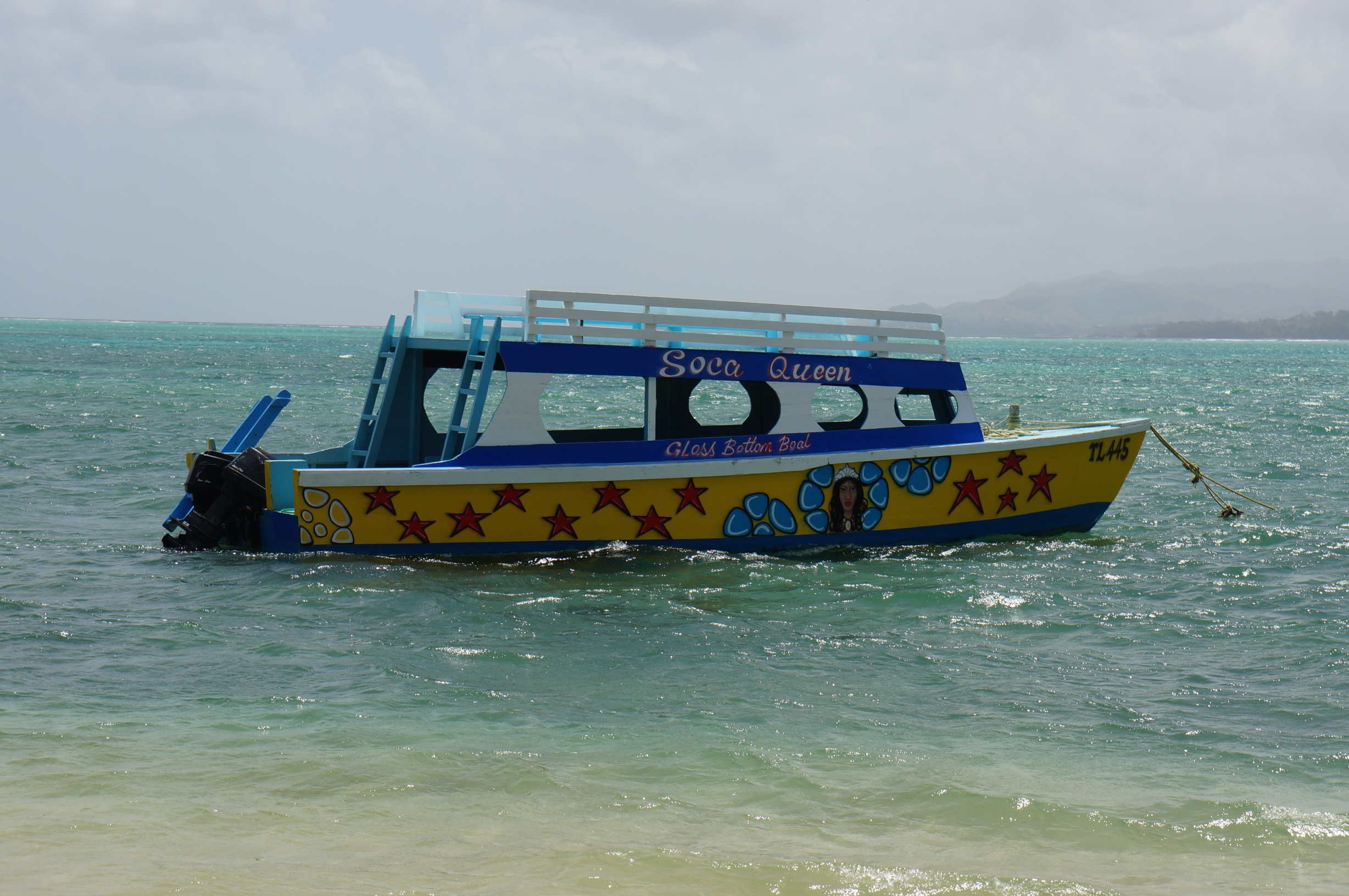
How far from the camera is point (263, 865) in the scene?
515 centimetres

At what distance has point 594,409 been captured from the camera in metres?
36.5

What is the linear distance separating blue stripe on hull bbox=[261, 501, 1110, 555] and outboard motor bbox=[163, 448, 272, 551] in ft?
0.59

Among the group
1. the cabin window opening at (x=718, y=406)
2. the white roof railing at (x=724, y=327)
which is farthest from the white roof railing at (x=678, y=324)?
the cabin window opening at (x=718, y=406)

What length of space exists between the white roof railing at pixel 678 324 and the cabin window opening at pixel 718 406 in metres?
13.4

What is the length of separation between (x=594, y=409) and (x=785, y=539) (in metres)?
25.1

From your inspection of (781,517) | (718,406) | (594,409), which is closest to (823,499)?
(781,517)

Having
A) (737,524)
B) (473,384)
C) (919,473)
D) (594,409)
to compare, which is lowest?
(737,524)

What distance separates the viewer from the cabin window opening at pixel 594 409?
12898 mm

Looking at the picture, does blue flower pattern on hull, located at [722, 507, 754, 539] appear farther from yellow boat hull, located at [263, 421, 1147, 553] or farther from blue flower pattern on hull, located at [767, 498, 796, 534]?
blue flower pattern on hull, located at [767, 498, 796, 534]

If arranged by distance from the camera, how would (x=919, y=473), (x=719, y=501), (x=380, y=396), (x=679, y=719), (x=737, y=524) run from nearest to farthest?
1. (x=679, y=719)
2. (x=719, y=501)
3. (x=737, y=524)
4. (x=919, y=473)
5. (x=380, y=396)

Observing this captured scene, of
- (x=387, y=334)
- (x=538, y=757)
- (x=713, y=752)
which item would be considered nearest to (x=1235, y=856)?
(x=713, y=752)

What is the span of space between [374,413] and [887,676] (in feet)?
20.9

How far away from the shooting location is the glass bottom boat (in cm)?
1073

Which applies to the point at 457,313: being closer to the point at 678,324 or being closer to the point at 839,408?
the point at 678,324
